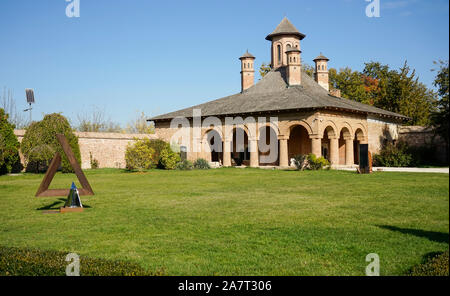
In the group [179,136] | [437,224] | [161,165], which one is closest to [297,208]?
[437,224]

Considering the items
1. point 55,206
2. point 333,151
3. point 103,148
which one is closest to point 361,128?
point 333,151

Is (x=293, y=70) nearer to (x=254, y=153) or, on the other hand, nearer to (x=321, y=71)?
(x=321, y=71)

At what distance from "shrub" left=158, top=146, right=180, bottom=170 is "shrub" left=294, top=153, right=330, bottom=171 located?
9.86m

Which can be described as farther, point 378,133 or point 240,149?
point 240,149

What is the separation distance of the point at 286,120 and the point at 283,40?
12795mm

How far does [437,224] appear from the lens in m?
2.16

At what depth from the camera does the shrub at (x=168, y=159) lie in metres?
31.6

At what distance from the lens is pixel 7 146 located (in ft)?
91.2

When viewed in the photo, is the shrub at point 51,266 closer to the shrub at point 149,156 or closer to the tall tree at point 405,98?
the shrub at point 149,156

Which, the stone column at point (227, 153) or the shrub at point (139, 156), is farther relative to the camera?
the stone column at point (227, 153)

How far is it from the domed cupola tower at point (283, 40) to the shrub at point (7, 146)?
23.9m

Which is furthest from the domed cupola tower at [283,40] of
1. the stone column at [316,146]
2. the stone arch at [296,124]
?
the stone column at [316,146]
